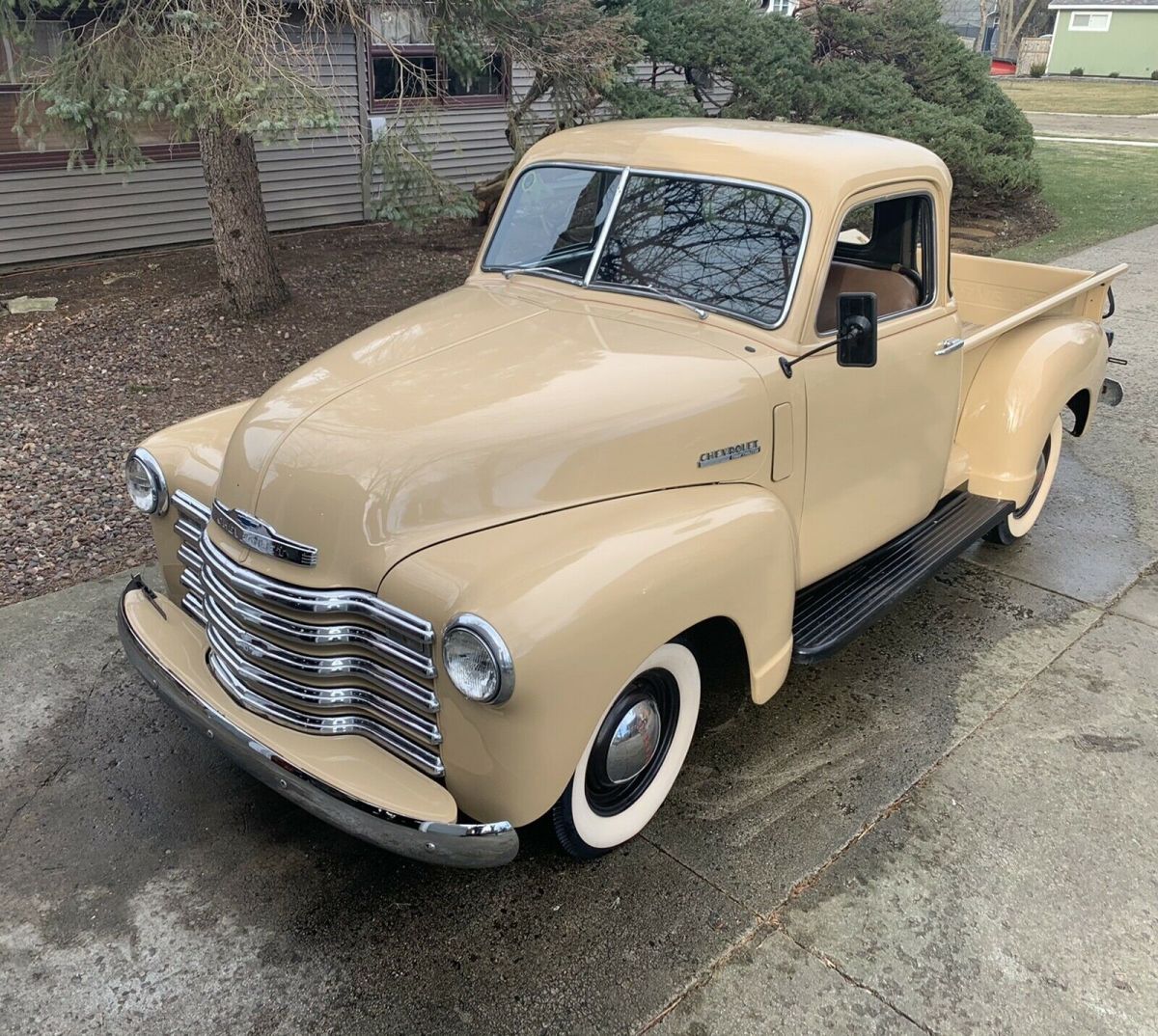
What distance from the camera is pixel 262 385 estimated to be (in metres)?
6.81

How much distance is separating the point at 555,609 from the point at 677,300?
1464 millimetres

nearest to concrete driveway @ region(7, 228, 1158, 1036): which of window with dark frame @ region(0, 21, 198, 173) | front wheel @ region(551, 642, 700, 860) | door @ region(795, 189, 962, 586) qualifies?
front wheel @ region(551, 642, 700, 860)

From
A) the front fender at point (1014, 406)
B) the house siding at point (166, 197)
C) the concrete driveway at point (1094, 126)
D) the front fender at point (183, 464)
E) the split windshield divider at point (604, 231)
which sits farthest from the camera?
the concrete driveway at point (1094, 126)

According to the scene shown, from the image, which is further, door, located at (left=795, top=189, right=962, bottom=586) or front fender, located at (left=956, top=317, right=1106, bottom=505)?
front fender, located at (left=956, top=317, right=1106, bottom=505)

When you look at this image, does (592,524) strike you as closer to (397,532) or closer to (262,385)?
(397,532)

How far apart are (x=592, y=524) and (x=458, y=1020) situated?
4.31 ft

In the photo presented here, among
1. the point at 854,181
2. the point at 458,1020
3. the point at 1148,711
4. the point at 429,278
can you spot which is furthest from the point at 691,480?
the point at 429,278

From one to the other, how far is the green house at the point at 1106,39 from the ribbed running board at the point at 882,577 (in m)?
47.8

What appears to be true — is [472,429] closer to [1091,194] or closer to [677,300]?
[677,300]

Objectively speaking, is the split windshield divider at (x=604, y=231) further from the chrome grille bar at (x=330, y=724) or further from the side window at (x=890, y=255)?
the chrome grille bar at (x=330, y=724)

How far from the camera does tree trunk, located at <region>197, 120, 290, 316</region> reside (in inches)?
286

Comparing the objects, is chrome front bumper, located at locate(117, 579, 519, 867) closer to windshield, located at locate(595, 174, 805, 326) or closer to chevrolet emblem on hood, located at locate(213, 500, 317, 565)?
chevrolet emblem on hood, located at locate(213, 500, 317, 565)

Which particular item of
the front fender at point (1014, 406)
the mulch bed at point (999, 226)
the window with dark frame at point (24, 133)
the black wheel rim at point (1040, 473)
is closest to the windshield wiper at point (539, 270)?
the front fender at point (1014, 406)

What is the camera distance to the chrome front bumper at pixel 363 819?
2.39 meters
